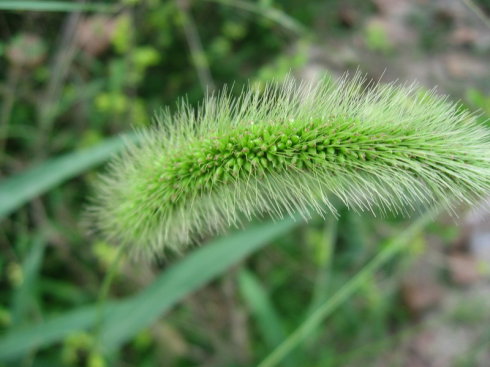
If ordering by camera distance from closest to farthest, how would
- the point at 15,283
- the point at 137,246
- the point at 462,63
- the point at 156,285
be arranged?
the point at 137,246 < the point at 156,285 < the point at 15,283 < the point at 462,63

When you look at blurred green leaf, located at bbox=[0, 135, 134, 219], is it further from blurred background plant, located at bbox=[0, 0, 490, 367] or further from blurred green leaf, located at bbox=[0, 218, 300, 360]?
blurred green leaf, located at bbox=[0, 218, 300, 360]

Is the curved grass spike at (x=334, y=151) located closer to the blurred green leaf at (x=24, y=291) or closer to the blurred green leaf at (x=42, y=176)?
the blurred green leaf at (x=42, y=176)

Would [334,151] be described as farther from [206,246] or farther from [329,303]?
[206,246]

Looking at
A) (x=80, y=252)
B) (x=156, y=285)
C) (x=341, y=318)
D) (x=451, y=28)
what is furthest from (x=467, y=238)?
(x=80, y=252)

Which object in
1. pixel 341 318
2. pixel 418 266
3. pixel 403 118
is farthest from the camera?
pixel 418 266

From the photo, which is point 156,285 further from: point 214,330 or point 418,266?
point 418,266

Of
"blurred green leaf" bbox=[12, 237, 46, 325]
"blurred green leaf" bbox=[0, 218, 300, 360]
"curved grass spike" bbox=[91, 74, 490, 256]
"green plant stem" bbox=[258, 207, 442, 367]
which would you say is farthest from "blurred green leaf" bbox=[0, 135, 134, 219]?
"green plant stem" bbox=[258, 207, 442, 367]

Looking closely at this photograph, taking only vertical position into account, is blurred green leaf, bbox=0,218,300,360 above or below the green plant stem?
above

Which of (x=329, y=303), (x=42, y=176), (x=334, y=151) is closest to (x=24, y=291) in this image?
(x=42, y=176)
